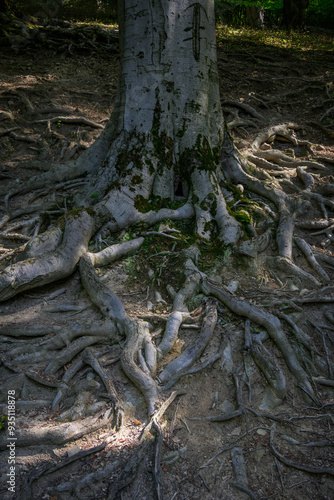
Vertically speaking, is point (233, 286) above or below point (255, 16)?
below

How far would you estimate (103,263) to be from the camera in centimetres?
449

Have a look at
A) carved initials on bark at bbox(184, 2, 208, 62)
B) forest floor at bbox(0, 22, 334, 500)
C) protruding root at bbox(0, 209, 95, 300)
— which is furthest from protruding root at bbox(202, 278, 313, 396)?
carved initials on bark at bbox(184, 2, 208, 62)

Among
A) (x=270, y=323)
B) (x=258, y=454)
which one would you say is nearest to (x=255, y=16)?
(x=270, y=323)

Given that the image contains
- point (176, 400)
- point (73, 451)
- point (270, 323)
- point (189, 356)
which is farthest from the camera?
point (270, 323)

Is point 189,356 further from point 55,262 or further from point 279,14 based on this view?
point 279,14

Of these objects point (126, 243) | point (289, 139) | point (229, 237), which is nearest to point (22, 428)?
point (126, 243)

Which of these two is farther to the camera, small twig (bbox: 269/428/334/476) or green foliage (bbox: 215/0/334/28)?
green foliage (bbox: 215/0/334/28)

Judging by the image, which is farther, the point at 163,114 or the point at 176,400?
the point at 163,114

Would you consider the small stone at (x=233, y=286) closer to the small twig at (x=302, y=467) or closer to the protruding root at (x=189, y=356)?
the protruding root at (x=189, y=356)

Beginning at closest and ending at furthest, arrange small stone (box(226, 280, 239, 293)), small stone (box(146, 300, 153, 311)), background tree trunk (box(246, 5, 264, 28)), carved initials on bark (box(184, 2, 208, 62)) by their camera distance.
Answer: small stone (box(146, 300, 153, 311)), small stone (box(226, 280, 239, 293)), carved initials on bark (box(184, 2, 208, 62)), background tree trunk (box(246, 5, 264, 28))

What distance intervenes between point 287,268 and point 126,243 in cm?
215

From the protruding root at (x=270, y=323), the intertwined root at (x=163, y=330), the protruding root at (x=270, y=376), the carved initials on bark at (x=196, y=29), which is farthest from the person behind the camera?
the carved initials on bark at (x=196, y=29)

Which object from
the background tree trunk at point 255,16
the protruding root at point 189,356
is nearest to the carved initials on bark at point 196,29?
the protruding root at point 189,356

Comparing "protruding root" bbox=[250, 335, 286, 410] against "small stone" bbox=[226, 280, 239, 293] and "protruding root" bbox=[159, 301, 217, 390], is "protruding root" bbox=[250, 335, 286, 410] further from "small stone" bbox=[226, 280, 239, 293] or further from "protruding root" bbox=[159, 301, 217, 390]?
"small stone" bbox=[226, 280, 239, 293]
